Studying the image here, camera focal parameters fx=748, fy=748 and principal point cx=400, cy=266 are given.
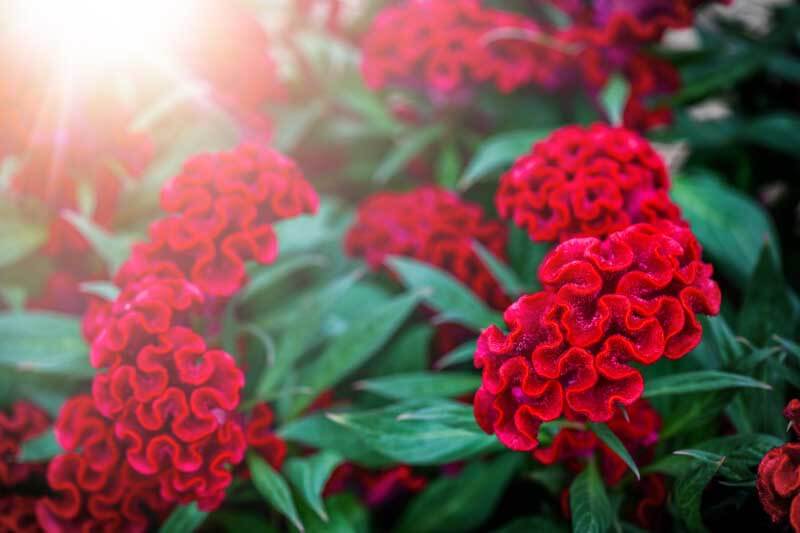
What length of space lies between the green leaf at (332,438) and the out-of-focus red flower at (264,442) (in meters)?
0.04

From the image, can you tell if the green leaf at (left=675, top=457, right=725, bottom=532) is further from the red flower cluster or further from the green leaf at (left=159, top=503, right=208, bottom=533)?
the green leaf at (left=159, top=503, right=208, bottom=533)

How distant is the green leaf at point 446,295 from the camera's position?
135 cm

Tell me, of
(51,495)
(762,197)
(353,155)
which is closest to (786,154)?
(762,197)

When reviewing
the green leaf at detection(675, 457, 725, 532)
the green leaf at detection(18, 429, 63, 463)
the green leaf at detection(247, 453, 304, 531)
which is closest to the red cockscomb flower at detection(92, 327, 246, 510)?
the green leaf at detection(247, 453, 304, 531)

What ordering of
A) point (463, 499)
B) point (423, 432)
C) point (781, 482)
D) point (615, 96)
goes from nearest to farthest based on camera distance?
point (781, 482) → point (423, 432) → point (463, 499) → point (615, 96)

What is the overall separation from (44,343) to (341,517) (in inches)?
25.1

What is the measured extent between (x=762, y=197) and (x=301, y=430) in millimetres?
1519

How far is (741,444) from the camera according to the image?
0.97 metres

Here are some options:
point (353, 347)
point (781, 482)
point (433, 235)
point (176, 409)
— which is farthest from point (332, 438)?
point (781, 482)

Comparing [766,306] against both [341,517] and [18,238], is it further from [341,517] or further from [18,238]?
[18,238]

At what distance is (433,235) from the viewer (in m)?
1.58

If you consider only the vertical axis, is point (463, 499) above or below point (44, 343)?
below

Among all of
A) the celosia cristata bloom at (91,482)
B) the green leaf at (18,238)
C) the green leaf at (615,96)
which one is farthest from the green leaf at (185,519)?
the green leaf at (615,96)

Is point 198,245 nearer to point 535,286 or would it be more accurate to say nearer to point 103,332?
point 103,332
